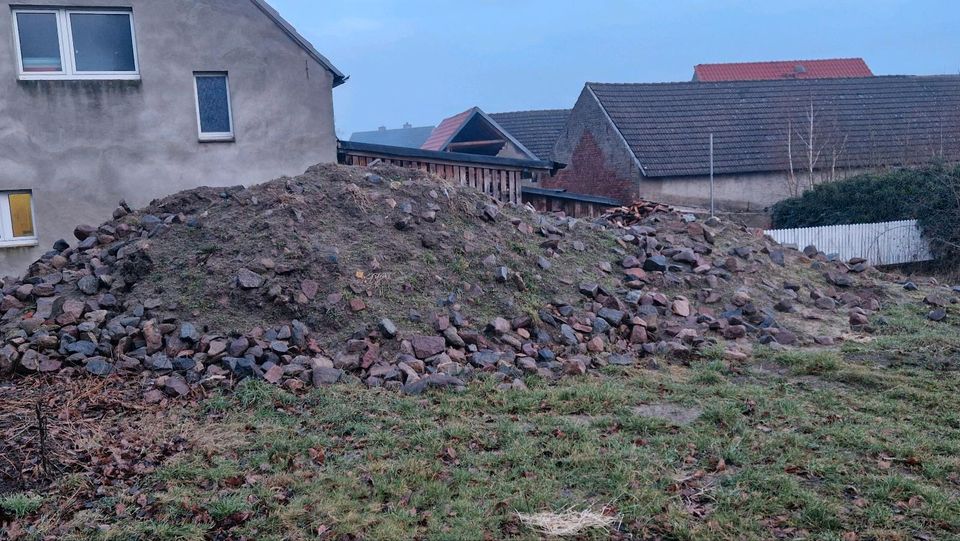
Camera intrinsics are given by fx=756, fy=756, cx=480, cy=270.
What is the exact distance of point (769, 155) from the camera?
23.6 metres

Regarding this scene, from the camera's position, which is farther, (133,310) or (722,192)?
(722,192)

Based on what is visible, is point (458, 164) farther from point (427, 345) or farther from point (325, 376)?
point (325, 376)

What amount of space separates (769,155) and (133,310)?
20.7 m

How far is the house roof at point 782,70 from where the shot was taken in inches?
1447

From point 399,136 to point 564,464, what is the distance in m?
71.3

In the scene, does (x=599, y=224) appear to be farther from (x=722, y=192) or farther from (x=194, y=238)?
(x=722, y=192)

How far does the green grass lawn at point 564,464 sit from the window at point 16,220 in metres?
8.88

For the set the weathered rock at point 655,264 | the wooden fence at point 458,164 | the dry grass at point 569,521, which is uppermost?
the wooden fence at point 458,164

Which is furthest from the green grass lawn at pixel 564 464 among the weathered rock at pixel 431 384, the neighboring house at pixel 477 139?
the neighboring house at pixel 477 139

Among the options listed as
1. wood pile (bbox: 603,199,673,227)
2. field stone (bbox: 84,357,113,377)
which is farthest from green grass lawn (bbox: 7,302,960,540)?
wood pile (bbox: 603,199,673,227)

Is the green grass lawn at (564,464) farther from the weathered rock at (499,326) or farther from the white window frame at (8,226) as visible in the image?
the white window frame at (8,226)

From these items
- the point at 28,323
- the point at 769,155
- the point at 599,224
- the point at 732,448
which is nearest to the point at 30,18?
the point at 28,323

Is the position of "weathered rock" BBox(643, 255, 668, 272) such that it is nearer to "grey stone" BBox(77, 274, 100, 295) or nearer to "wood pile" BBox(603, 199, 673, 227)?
"wood pile" BBox(603, 199, 673, 227)

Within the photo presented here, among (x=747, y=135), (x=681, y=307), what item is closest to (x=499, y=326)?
(x=681, y=307)
